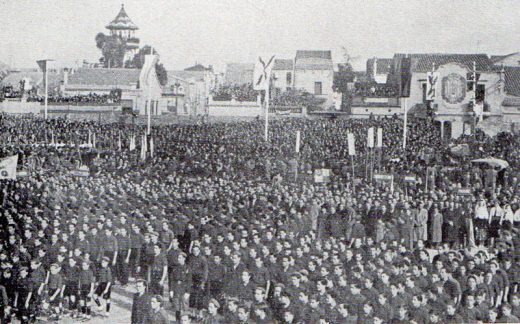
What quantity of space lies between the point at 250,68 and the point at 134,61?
21.4ft

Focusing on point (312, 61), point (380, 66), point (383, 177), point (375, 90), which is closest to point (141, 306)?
point (383, 177)

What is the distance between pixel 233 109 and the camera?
24031 mm

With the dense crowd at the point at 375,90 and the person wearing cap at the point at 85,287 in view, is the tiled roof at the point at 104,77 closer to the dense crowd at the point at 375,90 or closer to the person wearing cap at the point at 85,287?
the dense crowd at the point at 375,90

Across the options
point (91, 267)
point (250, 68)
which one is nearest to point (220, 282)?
point (91, 267)

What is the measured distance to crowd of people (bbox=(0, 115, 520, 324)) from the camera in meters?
5.95

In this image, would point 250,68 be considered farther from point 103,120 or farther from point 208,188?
point 208,188

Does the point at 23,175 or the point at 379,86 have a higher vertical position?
the point at 379,86

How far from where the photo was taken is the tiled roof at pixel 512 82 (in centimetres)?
2509

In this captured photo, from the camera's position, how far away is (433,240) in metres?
10.0

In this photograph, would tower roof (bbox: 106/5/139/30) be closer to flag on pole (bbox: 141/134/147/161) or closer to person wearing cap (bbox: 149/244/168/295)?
person wearing cap (bbox: 149/244/168/295)

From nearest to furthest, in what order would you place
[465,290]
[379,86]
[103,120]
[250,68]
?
[465,290], [103,120], [379,86], [250,68]

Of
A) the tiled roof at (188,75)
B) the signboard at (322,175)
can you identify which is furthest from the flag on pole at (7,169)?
the tiled roof at (188,75)

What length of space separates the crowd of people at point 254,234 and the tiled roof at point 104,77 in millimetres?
10954

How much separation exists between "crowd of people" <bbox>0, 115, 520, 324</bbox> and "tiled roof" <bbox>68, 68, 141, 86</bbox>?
1095 cm
